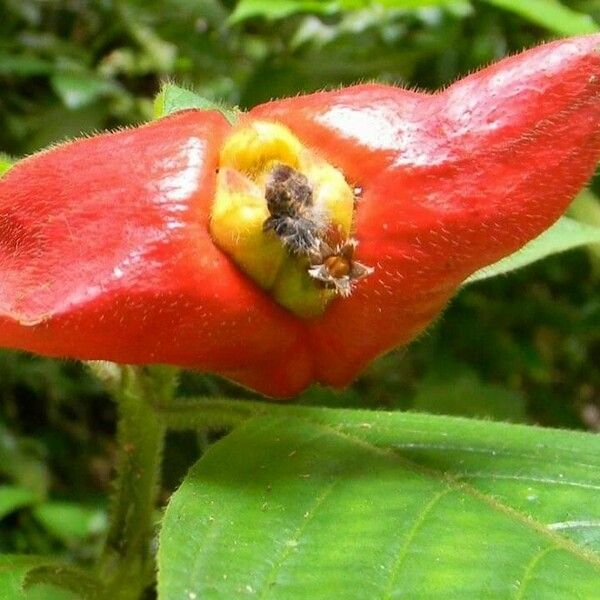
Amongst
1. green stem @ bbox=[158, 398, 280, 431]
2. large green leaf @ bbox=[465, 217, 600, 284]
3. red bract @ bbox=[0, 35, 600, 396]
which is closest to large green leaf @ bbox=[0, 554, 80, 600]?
green stem @ bbox=[158, 398, 280, 431]

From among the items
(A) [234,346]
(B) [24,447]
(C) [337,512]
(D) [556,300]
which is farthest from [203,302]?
(D) [556,300]

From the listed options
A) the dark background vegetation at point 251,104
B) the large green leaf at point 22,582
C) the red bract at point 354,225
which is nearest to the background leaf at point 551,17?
the dark background vegetation at point 251,104

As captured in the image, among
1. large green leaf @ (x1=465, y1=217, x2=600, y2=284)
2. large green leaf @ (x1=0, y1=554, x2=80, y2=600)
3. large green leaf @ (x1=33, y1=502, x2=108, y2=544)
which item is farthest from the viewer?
large green leaf @ (x1=33, y1=502, x2=108, y2=544)

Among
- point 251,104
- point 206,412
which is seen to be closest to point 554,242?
point 206,412

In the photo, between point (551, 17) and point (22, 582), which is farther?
point (551, 17)

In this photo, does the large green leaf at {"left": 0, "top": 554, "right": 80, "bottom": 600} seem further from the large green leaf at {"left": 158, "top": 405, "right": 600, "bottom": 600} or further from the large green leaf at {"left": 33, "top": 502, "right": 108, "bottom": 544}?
the large green leaf at {"left": 33, "top": 502, "right": 108, "bottom": 544}

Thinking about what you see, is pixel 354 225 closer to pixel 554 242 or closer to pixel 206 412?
pixel 206 412
